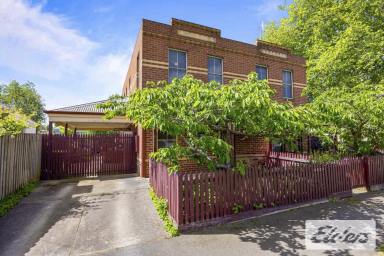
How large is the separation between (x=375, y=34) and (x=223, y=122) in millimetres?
15383

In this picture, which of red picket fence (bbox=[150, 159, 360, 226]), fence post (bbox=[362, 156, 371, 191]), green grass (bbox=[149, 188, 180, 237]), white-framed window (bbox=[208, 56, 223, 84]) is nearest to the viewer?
green grass (bbox=[149, 188, 180, 237])

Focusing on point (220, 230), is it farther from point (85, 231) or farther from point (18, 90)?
point (18, 90)

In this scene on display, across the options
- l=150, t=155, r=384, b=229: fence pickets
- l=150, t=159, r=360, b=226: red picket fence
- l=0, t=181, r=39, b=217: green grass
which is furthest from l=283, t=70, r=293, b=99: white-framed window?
l=0, t=181, r=39, b=217: green grass

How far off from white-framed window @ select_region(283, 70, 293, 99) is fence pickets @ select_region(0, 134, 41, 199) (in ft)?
46.3

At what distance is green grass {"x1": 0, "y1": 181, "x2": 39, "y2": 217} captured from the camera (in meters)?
6.31

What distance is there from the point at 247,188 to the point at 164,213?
2301 millimetres

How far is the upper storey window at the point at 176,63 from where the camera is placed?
37.2 ft

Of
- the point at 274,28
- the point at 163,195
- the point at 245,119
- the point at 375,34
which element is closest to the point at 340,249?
the point at 245,119

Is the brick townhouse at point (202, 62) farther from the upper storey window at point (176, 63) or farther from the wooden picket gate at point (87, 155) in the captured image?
the wooden picket gate at point (87, 155)

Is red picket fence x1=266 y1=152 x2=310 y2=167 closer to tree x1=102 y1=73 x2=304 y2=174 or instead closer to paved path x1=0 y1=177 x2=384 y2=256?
paved path x1=0 y1=177 x2=384 y2=256

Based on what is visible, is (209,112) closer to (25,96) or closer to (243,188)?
(243,188)

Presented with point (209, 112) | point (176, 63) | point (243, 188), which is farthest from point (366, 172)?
point (176, 63)

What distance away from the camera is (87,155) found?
11.4m
